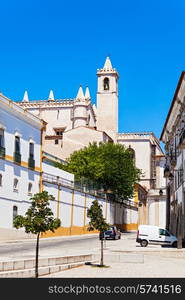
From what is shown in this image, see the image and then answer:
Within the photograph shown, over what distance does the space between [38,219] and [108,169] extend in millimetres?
47759

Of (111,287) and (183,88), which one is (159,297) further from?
(183,88)

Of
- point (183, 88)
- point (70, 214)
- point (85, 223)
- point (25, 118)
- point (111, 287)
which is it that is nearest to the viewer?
point (111, 287)

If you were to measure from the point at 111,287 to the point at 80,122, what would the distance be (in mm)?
82217

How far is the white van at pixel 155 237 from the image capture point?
40034mm

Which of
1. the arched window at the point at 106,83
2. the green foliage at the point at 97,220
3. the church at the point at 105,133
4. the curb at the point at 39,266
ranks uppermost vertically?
the arched window at the point at 106,83

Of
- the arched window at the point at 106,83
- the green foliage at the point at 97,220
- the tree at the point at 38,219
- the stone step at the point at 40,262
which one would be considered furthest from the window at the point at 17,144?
the arched window at the point at 106,83

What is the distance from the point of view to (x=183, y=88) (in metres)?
36.4

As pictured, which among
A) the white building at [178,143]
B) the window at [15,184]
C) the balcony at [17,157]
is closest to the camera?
the white building at [178,143]

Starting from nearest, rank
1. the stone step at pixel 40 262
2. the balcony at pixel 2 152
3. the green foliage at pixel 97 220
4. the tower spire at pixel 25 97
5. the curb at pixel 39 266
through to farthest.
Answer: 1. the curb at pixel 39 266
2. the stone step at pixel 40 262
3. the green foliage at pixel 97 220
4. the balcony at pixel 2 152
5. the tower spire at pixel 25 97

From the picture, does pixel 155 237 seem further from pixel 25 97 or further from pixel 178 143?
pixel 25 97

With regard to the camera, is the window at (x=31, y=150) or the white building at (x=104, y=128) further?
the white building at (x=104, y=128)

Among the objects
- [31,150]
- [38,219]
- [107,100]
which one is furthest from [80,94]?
[38,219]

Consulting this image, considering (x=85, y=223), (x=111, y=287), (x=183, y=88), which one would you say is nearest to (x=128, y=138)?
(x=85, y=223)

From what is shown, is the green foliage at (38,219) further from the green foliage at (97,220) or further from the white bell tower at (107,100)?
the white bell tower at (107,100)
